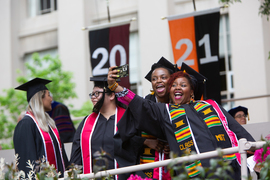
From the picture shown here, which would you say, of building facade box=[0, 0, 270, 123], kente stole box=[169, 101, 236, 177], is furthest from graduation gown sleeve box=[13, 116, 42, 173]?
building facade box=[0, 0, 270, 123]

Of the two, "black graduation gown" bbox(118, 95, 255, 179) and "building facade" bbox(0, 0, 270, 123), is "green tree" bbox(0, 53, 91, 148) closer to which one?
"building facade" bbox(0, 0, 270, 123)

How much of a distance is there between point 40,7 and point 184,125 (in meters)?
14.9

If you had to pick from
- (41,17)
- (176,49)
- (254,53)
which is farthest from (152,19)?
(176,49)

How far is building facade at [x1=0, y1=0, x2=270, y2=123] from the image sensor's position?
11117 millimetres

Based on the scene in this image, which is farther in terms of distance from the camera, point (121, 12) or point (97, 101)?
point (121, 12)

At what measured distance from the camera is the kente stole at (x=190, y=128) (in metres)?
3.38

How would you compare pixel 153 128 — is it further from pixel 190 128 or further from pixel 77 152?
pixel 77 152

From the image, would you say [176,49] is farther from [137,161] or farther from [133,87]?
[133,87]

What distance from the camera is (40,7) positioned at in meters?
17.1

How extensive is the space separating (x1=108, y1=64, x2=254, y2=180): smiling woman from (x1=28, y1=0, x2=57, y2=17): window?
14179 millimetres

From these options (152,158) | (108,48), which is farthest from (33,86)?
(108,48)

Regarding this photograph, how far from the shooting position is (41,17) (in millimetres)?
16891

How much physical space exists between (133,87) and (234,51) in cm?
431

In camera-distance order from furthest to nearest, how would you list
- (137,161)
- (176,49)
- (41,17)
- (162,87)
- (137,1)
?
(41,17) → (137,1) → (176,49) → (162,87) → (137,161)
